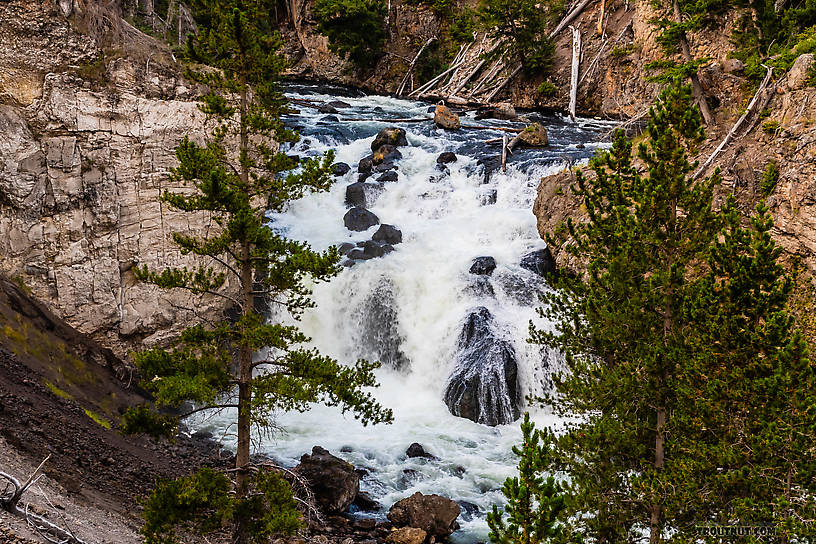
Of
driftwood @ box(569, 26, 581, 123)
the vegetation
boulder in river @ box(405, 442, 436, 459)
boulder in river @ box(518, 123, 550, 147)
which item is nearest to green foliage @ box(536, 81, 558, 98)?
driftwood @ box(569, 26, 581, 123)

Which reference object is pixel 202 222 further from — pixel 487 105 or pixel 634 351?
pixel 487 105

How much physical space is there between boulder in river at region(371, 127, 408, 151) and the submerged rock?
516 centimetres

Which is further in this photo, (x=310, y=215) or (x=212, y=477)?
(x=310, y=215)

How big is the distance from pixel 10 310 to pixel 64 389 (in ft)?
8.36

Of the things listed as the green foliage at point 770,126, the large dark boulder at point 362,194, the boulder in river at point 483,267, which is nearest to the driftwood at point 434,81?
the large dark boulder at point 362,194

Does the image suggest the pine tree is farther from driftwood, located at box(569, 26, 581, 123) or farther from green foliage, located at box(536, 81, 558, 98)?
green foliage, located at box(536, 81, 558, 98)

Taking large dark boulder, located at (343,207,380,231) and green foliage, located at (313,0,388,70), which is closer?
large dark boulder, located at (343,207,380,231)

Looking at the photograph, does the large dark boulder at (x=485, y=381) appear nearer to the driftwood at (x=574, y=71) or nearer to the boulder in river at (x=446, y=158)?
the boulder in river at (x=446, y=158)

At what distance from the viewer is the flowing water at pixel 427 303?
15.2 m

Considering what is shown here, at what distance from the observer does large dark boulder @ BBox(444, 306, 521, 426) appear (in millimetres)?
17188

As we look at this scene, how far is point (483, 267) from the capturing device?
2023cm

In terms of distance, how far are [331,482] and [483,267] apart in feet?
32.2

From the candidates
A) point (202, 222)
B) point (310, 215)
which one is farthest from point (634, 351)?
point (310, 215)

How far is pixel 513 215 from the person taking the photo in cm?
2284
